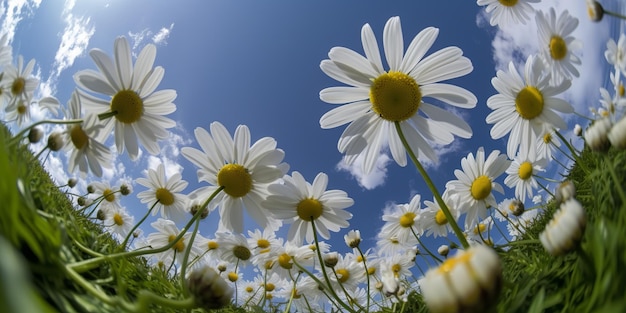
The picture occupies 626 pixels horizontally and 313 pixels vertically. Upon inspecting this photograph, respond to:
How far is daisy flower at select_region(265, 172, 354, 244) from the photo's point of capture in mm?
1818

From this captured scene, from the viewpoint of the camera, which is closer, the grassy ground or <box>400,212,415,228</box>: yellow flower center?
the grassy ground

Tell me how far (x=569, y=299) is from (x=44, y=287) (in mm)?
712

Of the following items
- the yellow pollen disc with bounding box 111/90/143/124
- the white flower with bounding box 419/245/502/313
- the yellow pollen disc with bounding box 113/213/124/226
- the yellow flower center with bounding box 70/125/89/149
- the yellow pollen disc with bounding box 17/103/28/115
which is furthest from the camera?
the yellow pollen disc with bounding box 113/213/124/226

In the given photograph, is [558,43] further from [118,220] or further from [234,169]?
[118,220]

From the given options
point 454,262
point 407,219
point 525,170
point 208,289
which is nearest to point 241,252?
point 407,219

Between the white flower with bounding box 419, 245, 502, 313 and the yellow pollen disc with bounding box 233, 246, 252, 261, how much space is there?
244cm

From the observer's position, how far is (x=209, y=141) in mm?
1611

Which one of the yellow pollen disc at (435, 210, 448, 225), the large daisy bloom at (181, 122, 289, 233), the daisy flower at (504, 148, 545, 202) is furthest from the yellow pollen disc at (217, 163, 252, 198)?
the daisy flower at (504, 148, 545, 202)

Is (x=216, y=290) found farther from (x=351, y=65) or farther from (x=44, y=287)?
(x=351, y=65)

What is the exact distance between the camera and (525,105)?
2102 millimetres

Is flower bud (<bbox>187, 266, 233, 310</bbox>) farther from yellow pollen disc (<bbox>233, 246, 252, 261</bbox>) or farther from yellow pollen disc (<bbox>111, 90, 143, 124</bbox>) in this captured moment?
yellow pollen disc (<bbox>233, 246, 252, 261</bbox>)

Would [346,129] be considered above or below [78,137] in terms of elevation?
below

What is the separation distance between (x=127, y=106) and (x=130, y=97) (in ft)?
0.13

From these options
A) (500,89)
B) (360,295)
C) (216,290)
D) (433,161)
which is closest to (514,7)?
(500,89)
